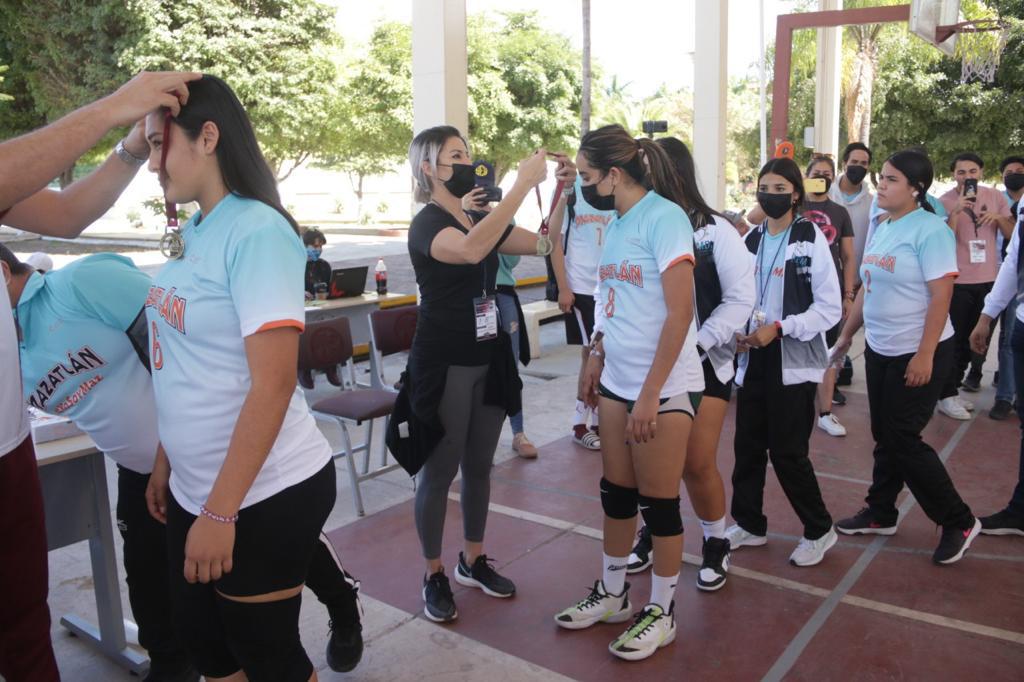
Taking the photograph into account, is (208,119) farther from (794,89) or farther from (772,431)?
(794,89)

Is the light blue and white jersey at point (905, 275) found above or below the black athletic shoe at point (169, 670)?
above

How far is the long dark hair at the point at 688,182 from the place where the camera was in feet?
10.7

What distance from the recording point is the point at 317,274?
7527 mm

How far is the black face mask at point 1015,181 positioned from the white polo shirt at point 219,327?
6.92m

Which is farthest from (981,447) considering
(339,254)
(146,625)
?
(339,254)

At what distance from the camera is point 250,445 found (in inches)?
68.9

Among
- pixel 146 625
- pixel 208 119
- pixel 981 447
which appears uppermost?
pixel 208 119

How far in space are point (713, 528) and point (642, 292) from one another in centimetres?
126

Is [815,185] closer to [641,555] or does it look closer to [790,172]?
[790,172]

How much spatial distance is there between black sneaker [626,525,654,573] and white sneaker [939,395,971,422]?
12.1 ft

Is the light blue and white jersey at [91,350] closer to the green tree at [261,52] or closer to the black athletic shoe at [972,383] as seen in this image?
the black athletic shoe at [972,383]

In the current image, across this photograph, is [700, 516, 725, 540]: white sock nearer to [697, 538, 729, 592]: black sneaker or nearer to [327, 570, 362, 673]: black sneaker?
[697, 538, 729, 592]: black sneaker

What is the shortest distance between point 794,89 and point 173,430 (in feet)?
119

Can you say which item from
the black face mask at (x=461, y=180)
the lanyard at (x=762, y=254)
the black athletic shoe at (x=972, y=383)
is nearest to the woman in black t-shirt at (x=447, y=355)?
the black face mask at (x=461, y=180)
